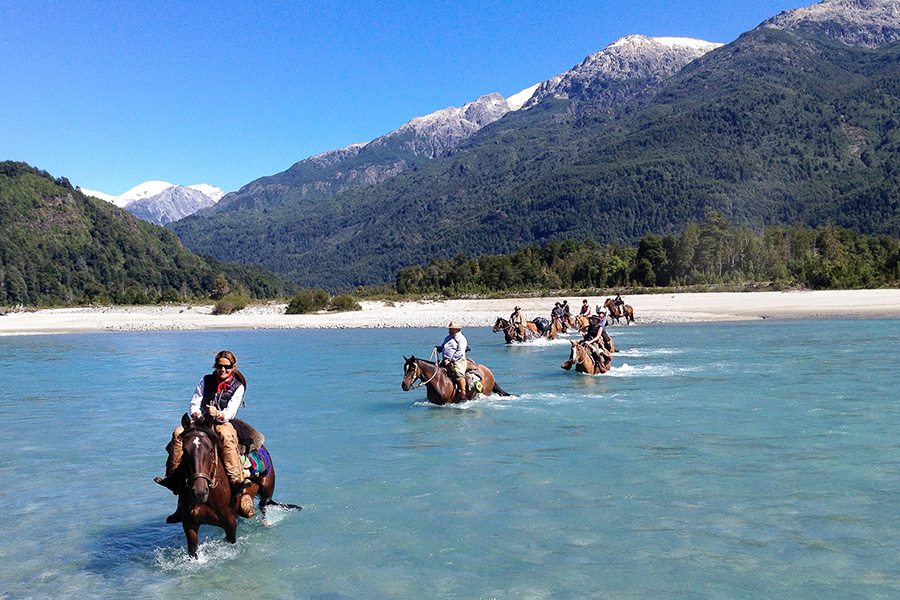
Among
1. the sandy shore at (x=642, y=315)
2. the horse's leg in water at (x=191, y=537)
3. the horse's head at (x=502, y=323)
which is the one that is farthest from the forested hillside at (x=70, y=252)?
the horse's leg in water at (x=191, y=537)

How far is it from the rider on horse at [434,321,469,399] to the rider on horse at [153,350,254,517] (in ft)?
33.9

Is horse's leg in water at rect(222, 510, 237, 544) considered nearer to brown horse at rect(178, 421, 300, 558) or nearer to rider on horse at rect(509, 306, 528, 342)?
brown horse at rect(178, 421, 300, 558)

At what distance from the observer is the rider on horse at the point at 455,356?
19.8m

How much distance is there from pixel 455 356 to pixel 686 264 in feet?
319

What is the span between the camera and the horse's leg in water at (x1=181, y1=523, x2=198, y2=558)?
8.86 m

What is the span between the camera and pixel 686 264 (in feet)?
365

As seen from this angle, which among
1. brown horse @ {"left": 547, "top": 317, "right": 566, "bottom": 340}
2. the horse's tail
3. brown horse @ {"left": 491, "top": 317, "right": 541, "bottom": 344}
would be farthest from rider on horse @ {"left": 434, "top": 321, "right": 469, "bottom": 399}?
brown horse @ {"left": 547, "top": 317, "right": 566, "bottom": 340}

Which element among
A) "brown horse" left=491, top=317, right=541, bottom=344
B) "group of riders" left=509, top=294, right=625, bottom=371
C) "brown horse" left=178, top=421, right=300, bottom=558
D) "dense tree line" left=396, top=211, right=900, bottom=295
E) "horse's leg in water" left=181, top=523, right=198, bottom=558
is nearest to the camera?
"brown horse" left=178, top=421, right=300, bottom=558

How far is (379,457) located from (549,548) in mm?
5798

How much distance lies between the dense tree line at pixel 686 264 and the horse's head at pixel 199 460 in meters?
88.1

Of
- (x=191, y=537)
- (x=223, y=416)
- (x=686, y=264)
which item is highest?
(x=686, y=264)

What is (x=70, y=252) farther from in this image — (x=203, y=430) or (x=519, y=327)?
(x=203, y=430)

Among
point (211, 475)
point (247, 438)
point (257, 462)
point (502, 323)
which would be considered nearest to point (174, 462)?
point (211, 475)

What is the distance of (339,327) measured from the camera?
59531 millimetres
